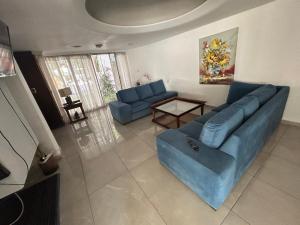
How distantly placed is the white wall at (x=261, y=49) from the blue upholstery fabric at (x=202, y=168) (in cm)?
222

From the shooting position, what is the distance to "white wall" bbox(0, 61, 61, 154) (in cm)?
196

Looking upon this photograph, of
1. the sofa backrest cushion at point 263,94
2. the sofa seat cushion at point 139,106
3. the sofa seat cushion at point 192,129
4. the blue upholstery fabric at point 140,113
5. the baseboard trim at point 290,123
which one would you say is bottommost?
the baseboard trim at point 290,123

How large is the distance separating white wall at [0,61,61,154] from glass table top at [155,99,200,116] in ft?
7.60

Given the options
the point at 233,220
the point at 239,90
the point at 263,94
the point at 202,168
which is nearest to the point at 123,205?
the point at 202,168

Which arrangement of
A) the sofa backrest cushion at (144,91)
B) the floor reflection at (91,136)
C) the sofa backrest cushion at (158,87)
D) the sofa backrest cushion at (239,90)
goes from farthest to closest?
the sofa backrest cushion at (158,87), the sofa backrest cushion at (144,91), the floor reflection at (91,136), the sofa backrest cushion at (239,90)

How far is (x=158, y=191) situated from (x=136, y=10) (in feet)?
8.55

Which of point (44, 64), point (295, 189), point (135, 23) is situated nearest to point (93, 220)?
point (295, 189)

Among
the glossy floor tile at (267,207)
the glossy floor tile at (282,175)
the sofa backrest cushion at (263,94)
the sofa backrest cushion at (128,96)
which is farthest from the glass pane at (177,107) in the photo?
the glossy floor tile at (267,207)

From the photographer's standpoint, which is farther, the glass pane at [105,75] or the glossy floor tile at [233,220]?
the glass pane at [105,75]

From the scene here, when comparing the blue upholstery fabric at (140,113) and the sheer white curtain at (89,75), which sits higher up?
the sheer white curtain at (89,75)

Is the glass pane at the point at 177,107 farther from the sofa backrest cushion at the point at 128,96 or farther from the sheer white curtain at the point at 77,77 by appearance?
the sheer white curtain at the point at 77,77

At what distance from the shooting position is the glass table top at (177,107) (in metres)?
2.89

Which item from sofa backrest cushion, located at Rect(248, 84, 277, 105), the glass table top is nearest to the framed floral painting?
the glass table top

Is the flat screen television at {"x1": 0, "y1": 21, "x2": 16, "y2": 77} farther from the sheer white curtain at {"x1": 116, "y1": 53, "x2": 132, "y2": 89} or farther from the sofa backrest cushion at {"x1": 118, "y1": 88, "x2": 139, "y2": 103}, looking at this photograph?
the sheer white curtain at {"x1": 116, "y1": 53, "x2": 132, "y2": 89}
